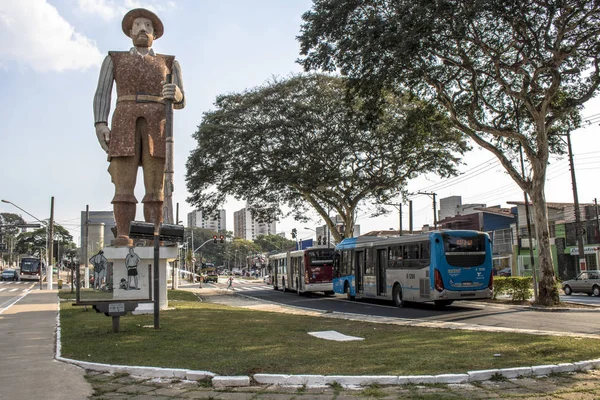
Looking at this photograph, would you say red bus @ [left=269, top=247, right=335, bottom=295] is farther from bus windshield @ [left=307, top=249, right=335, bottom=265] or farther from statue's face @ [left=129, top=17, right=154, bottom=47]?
statue's face @ [left=129, top=17, right=154, bottom=47]

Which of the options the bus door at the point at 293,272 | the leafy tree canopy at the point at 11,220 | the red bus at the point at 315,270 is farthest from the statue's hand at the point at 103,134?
the leafy tree canopy at the point at 11,220

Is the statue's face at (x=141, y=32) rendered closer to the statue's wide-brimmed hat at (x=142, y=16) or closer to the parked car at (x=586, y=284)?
the statue's wide-brimmed hat at (x=142, y=16)

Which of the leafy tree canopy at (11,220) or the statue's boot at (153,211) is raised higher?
the leafy tree canopy at (11,220)

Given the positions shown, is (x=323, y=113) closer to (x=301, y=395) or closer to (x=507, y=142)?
(x=507, y=142)

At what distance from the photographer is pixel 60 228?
310 ft

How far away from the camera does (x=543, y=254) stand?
66.5 ft

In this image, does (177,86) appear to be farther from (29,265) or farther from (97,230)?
(29,265)

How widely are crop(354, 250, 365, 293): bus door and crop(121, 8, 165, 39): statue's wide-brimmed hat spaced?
41.5 ft

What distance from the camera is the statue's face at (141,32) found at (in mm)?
17312

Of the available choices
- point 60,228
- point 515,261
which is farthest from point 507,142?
point 60,228

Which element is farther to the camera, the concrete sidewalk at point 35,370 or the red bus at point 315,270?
the red bus at point 315,270

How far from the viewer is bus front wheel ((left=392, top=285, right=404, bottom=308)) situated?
21050mm

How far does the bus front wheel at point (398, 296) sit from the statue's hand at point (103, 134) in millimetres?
11695

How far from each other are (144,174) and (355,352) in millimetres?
11363
